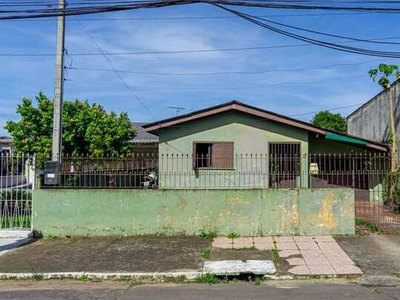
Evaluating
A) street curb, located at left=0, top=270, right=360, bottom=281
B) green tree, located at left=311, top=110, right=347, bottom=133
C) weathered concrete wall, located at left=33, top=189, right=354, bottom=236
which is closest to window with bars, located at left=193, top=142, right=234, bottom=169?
weathered concrete wall, located at left=33, top=189, right=354, bottom=236

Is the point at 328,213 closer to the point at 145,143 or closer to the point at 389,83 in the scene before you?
the point at 389,83

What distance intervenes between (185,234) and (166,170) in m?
4.49

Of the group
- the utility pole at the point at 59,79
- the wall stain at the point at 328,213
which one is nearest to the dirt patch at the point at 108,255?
the wall stain at the point at 328,213

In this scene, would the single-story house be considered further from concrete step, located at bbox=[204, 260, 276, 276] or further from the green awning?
concrete step, located at bbox=[204, 260, 276, 276]

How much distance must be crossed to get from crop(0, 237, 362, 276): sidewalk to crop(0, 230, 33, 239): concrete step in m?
0.39

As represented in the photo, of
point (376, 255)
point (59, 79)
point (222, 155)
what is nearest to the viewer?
point (376, 255)

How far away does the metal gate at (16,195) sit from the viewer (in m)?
12.1

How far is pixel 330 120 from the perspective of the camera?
175 ft

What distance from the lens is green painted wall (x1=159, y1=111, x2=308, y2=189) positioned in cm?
1680

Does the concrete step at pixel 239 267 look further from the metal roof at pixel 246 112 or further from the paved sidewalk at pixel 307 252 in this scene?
the metal roof at pixel 246 112

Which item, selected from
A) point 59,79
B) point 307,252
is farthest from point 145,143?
point 307,252

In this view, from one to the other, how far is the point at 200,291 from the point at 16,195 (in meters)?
6.72

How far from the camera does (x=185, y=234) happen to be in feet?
38.8

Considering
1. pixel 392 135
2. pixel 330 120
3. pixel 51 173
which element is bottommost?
pixel 51 173
